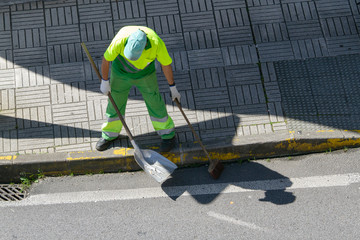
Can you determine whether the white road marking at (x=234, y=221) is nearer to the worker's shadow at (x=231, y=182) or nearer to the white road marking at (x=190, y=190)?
the worker's shadow at (x=231, y=182)

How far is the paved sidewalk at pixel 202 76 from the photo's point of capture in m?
5.62

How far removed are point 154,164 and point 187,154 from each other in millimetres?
506

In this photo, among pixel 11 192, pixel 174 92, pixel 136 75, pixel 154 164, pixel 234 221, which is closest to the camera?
pixel 136 75

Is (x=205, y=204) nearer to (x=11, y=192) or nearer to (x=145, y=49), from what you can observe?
(x=145, y=49)

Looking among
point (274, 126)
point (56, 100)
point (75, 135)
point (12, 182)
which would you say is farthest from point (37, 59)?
point (274, 126)

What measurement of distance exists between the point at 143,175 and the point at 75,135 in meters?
1.13

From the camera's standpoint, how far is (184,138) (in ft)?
18.7

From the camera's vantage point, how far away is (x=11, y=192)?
5.46 m

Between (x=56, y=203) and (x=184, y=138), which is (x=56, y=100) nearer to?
(x=56, y=203)

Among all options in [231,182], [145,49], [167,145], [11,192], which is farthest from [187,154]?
[11,192]

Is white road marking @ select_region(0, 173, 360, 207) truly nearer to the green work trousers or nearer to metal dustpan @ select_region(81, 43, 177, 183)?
metal dustpan @ select_region(81, 43, 177, 183)

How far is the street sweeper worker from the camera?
4284mm

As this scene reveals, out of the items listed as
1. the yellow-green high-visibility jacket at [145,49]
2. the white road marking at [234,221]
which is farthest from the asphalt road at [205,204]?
the yellow-green high-visibility jacket at [145,49]

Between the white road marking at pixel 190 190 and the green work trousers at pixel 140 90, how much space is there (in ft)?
2.42
